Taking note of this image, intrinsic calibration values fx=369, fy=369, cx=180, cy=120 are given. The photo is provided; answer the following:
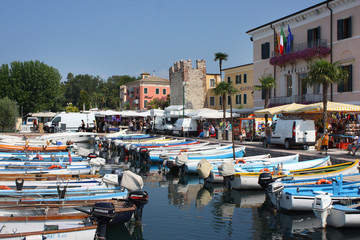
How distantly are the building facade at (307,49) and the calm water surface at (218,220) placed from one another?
1498 centimetres

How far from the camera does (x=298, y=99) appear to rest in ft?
112

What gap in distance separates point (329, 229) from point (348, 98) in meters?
21.0

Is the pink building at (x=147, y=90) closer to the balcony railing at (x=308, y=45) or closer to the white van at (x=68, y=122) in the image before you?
the white van at (x=68, y=122)

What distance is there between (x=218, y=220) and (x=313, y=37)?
84.0 feet

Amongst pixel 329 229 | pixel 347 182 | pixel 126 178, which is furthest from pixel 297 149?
pixel 126 178

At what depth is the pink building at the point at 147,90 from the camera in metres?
85.6

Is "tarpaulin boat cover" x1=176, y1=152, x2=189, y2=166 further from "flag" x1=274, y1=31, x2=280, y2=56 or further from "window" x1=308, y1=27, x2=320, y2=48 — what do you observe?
"flag" x1=274, y1=31, x2=280, y2=56

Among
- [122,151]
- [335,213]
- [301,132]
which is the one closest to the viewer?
[335,213]

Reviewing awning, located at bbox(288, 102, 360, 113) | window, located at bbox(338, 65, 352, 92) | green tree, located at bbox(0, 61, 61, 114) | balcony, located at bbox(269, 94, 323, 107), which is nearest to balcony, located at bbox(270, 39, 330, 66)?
window, located at bbox(338, 65, 352, 92)

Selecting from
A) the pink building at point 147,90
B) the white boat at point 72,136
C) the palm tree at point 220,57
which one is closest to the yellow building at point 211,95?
the palm tree at point 220,57

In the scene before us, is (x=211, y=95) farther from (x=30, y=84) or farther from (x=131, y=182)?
(x=131, y=182)

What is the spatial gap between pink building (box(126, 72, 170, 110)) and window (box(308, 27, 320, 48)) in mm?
53248

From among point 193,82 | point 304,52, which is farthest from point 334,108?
point 193,82

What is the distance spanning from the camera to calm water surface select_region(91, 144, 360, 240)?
35.5 ft
